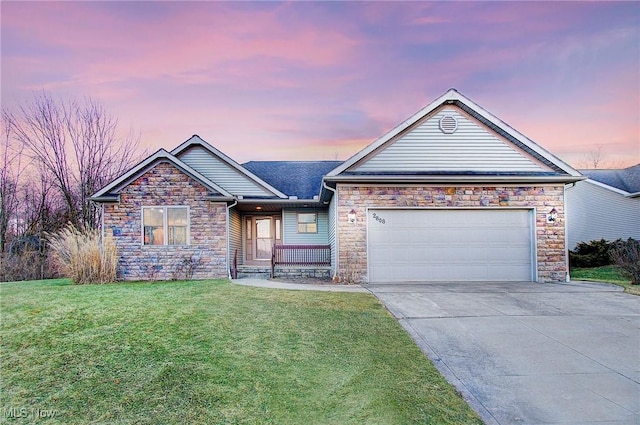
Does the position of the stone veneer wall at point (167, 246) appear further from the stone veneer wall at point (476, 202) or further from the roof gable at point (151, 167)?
the stone veneer wall at point (476, 202)

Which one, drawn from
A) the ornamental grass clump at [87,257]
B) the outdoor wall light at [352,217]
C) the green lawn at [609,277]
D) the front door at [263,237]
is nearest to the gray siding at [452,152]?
the outdoor wall light at [352,217]

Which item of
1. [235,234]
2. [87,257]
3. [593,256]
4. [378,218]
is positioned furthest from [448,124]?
[87,257]

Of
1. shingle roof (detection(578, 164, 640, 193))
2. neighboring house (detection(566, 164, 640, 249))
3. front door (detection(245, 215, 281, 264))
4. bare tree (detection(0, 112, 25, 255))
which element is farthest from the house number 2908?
bare tree (detection(0, 112, 25, 255))

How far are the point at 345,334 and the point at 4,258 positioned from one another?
16.3 meters

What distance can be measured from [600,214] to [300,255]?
1711 cm

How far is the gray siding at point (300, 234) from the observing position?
53.6 feet

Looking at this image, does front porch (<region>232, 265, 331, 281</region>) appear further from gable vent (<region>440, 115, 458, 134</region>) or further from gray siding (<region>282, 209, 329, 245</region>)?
gable vent (<region>440, 115, 458, 134</region>)

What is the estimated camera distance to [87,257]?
35.6ft

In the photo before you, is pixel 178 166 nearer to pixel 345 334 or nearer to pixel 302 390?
pixel 345 334

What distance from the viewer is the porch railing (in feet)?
46.6

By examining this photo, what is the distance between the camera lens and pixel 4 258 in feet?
47.5

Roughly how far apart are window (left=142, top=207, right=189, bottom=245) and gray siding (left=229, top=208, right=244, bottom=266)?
1.82 m

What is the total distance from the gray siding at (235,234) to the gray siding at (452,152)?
257 inches

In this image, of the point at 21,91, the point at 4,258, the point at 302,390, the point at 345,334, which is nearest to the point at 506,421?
the point at 302,390
